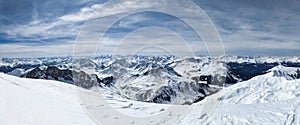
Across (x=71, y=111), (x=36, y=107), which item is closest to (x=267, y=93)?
(x=71, y=111)

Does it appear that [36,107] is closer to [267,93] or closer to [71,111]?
[71,111]

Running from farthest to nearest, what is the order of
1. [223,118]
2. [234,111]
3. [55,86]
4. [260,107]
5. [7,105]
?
1. [55,86]
2. [260,107]
3. [234,111]
4. [223,118]
5. [7,105]

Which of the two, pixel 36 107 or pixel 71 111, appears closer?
pixel 36 107

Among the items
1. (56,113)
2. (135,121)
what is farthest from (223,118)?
(56,113)

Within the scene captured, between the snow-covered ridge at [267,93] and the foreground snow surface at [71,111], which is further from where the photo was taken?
the snow-covered ridge at [267,93]

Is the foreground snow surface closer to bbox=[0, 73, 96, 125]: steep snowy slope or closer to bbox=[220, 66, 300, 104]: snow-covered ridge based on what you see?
bbox=[0, 73, 96, 125]: steep snowy slope

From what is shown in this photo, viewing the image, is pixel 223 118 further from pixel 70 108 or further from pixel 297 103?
pixel 70 108

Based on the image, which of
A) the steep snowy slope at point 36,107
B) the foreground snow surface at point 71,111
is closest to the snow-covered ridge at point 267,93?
the foreground snow surface at point 71,111

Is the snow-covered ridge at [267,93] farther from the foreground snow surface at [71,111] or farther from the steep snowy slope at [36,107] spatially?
the steep snowy slope at [36,107]
